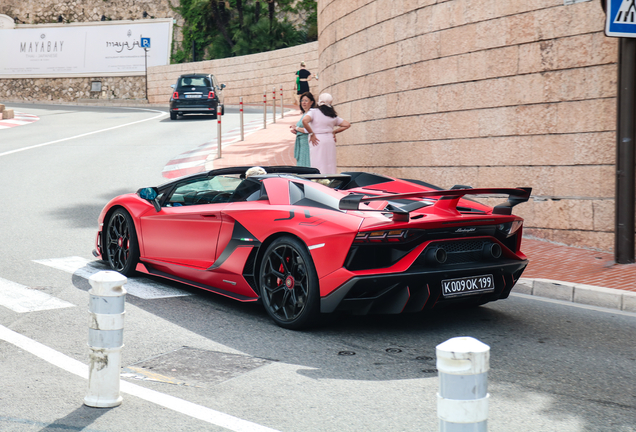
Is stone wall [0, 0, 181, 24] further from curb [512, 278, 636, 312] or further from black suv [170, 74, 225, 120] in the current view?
curb [512, 278, 636, 312]

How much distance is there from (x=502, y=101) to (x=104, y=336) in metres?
7.30

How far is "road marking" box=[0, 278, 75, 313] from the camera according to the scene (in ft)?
19.3

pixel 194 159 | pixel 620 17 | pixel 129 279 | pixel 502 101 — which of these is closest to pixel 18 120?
pixel 194 159

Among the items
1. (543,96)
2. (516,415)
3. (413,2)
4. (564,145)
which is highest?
(413,2)

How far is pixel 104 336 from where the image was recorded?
3.75 metres

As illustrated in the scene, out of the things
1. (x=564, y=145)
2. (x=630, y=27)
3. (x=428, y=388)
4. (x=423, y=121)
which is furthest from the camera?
(x=423, y=121)

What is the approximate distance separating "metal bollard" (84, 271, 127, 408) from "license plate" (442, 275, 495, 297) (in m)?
2.31

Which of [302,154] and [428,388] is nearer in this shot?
[428,388]

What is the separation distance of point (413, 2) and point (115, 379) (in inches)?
347

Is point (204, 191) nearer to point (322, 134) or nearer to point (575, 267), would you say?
point (575, 267)

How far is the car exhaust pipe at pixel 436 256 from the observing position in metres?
5.03

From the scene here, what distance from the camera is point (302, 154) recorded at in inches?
476

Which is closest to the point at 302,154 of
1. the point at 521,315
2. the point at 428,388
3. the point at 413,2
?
the point at 413,2

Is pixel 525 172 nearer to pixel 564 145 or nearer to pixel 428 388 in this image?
pixel 564 145
